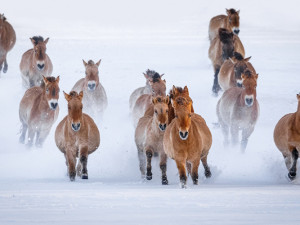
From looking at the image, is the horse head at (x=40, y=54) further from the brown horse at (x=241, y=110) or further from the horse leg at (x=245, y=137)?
the horse leg at (x=245, y=137)

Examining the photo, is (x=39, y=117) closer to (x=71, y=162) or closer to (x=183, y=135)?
(x=71, y=162)

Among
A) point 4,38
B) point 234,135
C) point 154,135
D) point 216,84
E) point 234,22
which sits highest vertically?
point 234,22

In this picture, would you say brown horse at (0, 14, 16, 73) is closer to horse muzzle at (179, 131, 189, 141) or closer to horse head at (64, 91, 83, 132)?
horse head at (64, 91, 83, 132)

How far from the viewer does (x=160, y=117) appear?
10703mm

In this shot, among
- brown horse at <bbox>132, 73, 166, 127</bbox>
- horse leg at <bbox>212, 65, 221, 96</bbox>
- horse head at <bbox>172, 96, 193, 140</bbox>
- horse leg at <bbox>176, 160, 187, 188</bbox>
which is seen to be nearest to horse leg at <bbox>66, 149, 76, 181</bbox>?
horse leg at <bbox>176, 160, 187, 188</bbox>

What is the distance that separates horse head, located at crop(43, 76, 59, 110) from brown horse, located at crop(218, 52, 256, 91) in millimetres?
4408

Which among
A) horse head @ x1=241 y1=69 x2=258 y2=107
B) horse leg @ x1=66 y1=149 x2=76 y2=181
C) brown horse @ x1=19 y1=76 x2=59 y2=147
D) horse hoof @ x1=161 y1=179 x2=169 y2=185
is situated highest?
horse head @ x1=241 y1=69 x2=258 y2=107

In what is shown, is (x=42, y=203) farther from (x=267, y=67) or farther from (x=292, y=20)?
(x=292, y=20)

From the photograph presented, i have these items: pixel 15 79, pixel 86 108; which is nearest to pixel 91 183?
pixel 86 108

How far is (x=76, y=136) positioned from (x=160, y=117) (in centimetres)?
156

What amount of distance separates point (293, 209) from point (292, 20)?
5788cm

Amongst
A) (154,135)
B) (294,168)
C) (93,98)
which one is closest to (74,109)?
(154,135)

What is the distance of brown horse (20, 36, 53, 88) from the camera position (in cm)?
1869

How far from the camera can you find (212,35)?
2606 centimetres
